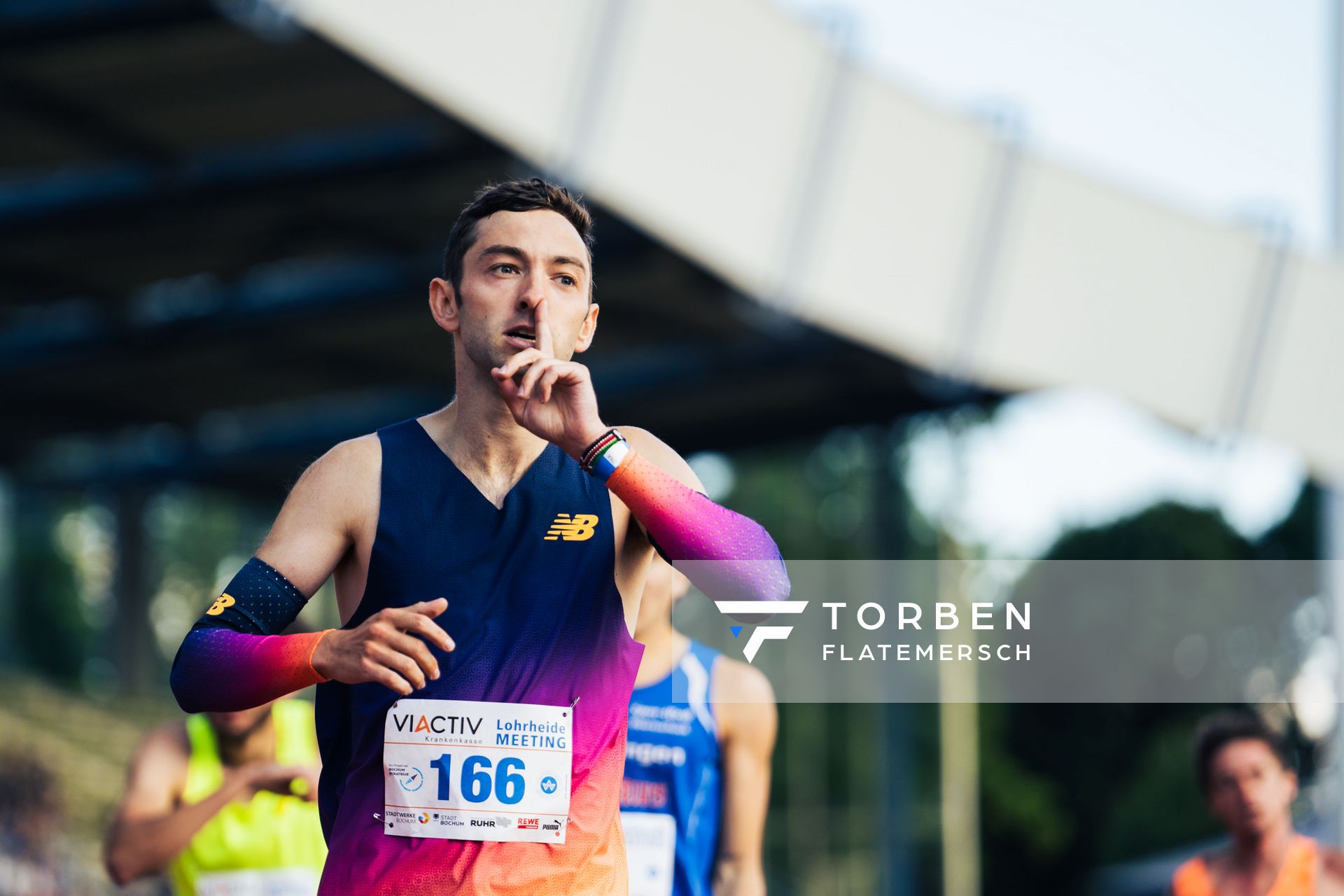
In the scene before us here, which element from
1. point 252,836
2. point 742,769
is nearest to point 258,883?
point 252,836

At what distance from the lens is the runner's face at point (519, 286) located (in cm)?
313

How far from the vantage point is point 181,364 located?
19.0 meters

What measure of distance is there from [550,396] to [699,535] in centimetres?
38

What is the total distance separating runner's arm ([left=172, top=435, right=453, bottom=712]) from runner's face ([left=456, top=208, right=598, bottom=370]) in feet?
1.14

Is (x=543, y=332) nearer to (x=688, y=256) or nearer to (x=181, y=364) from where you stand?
(x=688, y=256)

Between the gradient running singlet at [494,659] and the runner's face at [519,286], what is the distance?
0.28 meters

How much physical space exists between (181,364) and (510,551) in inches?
659

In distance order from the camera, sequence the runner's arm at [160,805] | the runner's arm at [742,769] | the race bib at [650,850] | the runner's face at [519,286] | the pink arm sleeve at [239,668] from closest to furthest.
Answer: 1. the pink arm sleeve at [239,668]
2. the runner's face at [519,286]
3. the runner's arm at [160,805]
4. the race bib at [650,850]
5. the runner's arm at [742,769]

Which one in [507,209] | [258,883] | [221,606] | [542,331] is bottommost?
[258,883]

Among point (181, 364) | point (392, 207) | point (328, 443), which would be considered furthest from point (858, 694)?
point (392, 207)

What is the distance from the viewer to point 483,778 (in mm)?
3066

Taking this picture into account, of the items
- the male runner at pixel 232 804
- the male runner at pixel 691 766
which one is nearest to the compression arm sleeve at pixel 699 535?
the male runner at pixel 691 766

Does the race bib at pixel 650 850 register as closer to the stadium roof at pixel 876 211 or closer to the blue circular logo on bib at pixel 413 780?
the blue circular logo on bib at pixel 413 780

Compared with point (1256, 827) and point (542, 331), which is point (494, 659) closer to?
point (542, 331)
